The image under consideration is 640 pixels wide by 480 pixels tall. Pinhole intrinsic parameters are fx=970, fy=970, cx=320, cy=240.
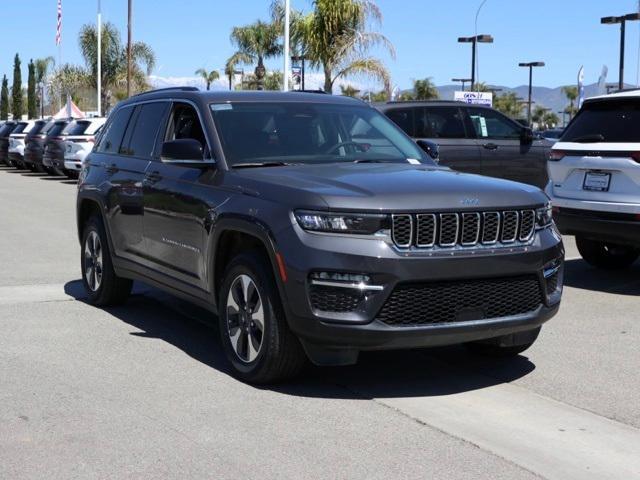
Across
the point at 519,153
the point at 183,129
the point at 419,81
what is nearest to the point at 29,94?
the point at 419,81

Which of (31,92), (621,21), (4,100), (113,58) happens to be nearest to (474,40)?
(621,21)

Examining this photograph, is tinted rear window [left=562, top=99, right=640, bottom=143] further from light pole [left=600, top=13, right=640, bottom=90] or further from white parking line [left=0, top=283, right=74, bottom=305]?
light pole [left=600, top=13, right=640, bottom=90]

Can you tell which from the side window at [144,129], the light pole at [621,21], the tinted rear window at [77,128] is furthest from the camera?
the light pole at [621,21]

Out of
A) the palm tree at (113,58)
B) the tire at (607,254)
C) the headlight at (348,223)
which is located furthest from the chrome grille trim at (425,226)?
the palm tree at (113,58)

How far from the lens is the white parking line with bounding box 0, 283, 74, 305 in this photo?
866 cm

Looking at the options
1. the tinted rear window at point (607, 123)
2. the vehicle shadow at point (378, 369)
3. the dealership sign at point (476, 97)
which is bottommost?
the vehicle shadow at point (378, 369)

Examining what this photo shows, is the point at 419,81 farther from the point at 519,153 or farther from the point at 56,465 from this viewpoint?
the point at 56,465

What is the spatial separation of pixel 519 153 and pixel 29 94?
7973 centimetres

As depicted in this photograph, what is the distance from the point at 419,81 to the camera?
3401 inches

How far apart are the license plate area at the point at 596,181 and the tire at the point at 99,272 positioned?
14.6 ft

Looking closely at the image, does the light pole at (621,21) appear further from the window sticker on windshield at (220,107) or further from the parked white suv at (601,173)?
the window sticker on windshield at (220,107)

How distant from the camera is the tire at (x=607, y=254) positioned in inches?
423

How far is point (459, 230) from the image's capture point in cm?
542

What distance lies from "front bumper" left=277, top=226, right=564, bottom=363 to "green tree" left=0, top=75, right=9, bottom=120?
97.3 m
